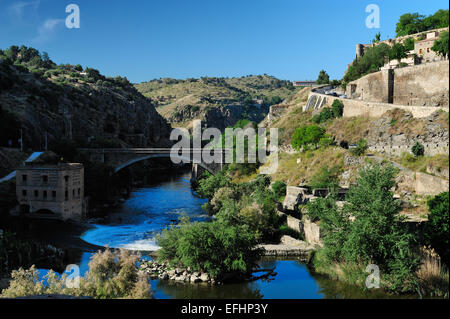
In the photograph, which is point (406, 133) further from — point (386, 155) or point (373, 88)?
point (373, 88)

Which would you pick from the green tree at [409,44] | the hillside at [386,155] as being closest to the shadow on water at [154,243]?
the hillside at [386,155]

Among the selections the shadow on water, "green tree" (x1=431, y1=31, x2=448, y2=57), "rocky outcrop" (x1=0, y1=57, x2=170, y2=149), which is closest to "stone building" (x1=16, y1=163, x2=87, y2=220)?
the shadow on water

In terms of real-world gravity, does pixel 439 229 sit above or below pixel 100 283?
above

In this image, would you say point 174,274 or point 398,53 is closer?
point 174,274

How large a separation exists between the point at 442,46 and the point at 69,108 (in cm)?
4673

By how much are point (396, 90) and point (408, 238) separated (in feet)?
84.1

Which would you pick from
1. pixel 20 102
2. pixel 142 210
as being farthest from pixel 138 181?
pixel 142 210

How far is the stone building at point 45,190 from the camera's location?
3312 cm

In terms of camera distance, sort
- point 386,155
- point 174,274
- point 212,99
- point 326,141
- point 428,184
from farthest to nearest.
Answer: point 212,99 < point 326,141 < point 386,155 < point 428,184 < point 174,274

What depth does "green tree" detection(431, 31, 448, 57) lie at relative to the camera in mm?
41559

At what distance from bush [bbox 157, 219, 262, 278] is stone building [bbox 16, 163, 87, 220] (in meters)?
15.2

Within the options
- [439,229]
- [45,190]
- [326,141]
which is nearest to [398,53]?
[326,141]

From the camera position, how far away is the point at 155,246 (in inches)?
1077
